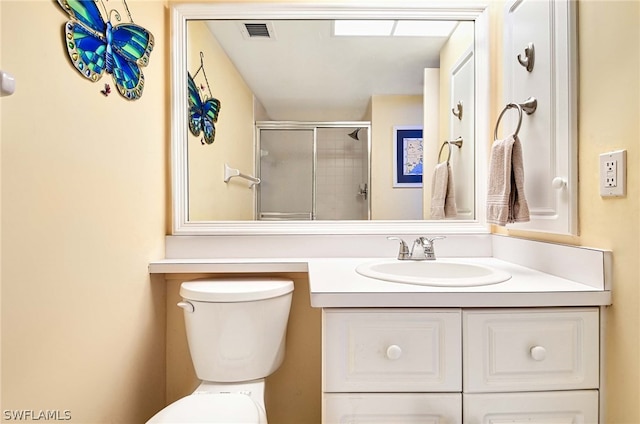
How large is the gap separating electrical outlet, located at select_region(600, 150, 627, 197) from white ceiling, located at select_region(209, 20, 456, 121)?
0.82 m

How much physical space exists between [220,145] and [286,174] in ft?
1.07

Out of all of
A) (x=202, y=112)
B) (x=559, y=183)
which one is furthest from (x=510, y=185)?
(x=202, y=112)

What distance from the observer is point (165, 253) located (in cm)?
149

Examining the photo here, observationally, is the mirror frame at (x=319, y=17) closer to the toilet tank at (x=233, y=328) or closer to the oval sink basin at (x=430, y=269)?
the oval sink basin at (x=430, y=269)

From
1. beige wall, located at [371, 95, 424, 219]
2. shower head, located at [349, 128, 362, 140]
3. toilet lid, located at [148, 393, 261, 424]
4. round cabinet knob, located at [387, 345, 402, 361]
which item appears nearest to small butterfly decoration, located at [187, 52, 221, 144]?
shower head, located at [349, 128, 362, 140]

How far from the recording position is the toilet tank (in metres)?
1.24

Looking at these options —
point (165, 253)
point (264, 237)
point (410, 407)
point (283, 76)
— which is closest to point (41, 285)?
point (165, 253)

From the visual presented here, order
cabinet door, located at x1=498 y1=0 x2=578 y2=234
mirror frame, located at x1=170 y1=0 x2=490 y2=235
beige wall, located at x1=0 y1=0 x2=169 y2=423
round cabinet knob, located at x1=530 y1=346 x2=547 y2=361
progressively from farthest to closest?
mirror frame, located at x1=170 y1=0 x2=490 y2=235 → cabinet door, located at x1=498 y1=0 x2=578 y2=234 → round cabinet knob, located at x1=530 y1=346 x2=547 y2=361 → beige wall, located at x1=0 y1=0 x2=169 y2=423

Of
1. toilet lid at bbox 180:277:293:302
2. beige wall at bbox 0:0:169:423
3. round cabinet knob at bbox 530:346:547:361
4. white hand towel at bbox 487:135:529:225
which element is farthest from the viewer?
toilet lid at bbox 180:277:293:302

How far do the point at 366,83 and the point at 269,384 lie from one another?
141 centimetres

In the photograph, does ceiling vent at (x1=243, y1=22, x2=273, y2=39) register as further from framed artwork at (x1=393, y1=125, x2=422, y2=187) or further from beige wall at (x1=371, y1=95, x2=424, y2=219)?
framed artwork at (x1=393, y1=125, x2=422, y2=187)

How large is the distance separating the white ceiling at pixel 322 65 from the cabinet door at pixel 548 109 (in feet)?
1.33

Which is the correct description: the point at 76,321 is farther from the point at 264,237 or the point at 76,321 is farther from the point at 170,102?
the point at 170,102

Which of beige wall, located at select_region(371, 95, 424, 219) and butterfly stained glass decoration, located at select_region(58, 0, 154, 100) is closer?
butterfly stained glass decoration, located at select_region(58, 0, 154, 100)
